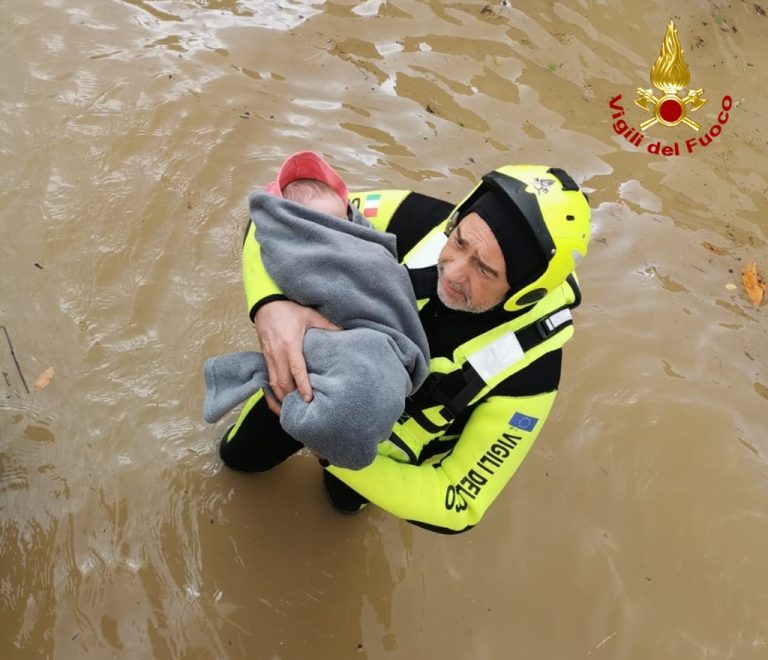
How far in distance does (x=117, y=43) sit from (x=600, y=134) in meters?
3.43

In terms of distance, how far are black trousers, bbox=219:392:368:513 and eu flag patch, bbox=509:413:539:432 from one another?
0.90 m

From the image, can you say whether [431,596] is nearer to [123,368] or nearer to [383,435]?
[383,435]

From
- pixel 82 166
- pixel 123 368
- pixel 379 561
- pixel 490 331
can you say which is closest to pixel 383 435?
pixel 490 331

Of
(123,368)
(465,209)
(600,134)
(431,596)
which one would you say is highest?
(465,209)

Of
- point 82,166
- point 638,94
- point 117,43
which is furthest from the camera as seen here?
point 638,94

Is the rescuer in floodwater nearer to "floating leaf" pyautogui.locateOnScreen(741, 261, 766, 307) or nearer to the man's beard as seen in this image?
the man's beard

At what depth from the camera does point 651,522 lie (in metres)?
2.91

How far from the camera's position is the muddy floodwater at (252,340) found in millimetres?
2508

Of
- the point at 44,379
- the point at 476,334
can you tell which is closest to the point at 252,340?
the point at 44,379

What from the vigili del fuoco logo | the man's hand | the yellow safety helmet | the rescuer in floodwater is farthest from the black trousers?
the vigili del fuoco logo

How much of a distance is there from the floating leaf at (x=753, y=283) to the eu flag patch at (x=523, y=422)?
98.8 inches

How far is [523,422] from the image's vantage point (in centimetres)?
198

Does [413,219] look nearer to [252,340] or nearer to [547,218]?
[547,218]

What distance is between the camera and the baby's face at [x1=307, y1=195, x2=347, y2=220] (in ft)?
6.91
